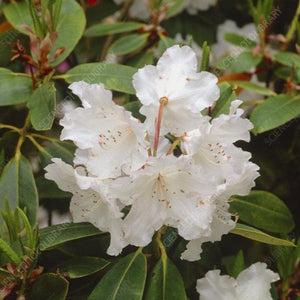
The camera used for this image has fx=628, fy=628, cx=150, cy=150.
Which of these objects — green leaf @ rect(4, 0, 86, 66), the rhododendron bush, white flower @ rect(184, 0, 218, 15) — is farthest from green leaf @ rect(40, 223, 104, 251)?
white flower @ rect(184, 0, 218, 15)

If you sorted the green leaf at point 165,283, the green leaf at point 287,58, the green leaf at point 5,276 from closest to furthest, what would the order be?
the green leaf at point 5,276 → the green leaf at point 165,283 → the green leaf at point 287,58

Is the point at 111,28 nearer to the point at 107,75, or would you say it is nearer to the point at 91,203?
the point at 107,75

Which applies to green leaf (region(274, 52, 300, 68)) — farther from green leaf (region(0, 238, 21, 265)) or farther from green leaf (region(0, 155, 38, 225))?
green leaf (region(0, 238, 21, 265))

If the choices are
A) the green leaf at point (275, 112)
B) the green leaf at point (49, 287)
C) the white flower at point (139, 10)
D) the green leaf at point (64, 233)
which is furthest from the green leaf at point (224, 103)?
the white flower at point (139, 10)

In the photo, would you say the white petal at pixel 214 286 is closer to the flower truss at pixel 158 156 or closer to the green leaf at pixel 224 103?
the flower truss at pixel 158 156

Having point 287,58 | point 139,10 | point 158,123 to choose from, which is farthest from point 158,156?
point 139,10

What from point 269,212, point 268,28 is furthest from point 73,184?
point 268,28

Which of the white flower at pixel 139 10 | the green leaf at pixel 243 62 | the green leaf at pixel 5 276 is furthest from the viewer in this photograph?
the white flower at pixel 139 10
